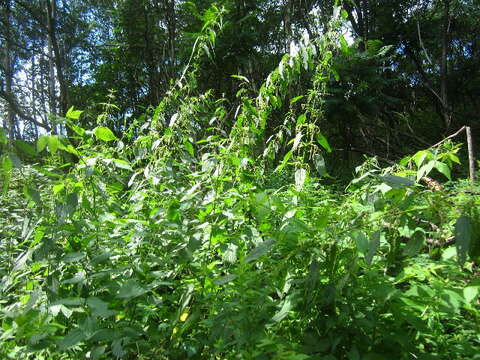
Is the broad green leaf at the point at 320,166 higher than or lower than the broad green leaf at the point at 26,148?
lower

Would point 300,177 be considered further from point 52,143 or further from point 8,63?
point 8,63

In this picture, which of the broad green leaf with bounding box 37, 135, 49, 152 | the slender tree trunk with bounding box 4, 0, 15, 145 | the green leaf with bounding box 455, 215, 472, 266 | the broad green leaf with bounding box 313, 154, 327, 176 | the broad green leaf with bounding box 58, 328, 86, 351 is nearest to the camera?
the green leaf with bounding box 455, 215, 472, 266

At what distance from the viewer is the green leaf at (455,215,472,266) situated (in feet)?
2.23

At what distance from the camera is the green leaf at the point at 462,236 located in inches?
26.7

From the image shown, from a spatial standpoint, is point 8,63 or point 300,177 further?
point 8,63

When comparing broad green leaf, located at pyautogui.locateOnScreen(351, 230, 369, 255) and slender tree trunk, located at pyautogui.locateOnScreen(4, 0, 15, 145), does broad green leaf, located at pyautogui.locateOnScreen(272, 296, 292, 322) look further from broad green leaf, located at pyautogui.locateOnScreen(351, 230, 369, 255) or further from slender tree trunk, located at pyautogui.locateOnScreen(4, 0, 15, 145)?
slender tree trunk, located at pyautogui.locateOnScreen(4, 0, 15, 145)

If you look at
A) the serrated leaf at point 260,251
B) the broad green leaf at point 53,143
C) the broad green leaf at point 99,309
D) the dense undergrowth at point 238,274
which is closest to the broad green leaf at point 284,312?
the dense undergrowth at point 238,274

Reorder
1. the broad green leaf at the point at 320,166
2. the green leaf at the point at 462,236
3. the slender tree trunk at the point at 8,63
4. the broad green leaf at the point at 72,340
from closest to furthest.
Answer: the green leaf at the point at 462,236
the broad green leaf at the point at 72,340
the broad green leaf at the point at 320,166
the slender tree trunk at the point at 8,63

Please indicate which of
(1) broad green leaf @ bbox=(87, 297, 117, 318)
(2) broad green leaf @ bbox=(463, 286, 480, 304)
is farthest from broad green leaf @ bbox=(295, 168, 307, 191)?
(1) broad green leaf @ bbox=(87, 297, 117, 318)

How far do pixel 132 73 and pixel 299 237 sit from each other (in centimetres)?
815

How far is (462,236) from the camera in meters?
0.68

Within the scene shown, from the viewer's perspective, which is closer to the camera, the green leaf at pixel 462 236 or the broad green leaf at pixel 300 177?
the green leaf at pixel 462 236

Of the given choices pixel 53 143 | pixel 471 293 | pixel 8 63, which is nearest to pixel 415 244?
pixel 471 293

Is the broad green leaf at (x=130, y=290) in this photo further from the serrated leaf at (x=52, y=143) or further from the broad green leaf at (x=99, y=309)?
the serrated leaf at (x=52, y=143)
